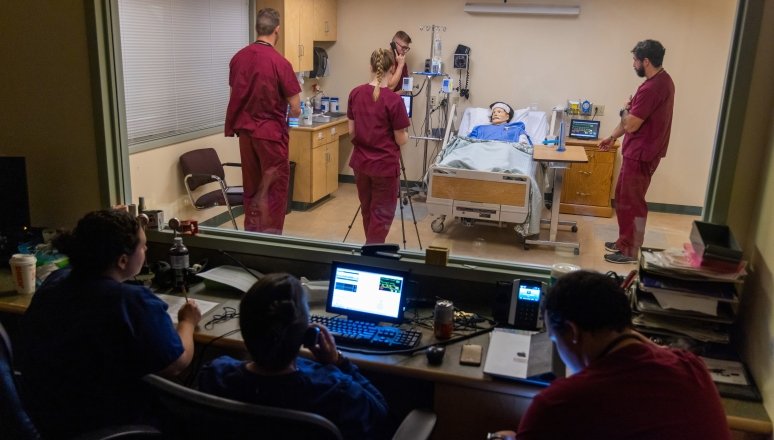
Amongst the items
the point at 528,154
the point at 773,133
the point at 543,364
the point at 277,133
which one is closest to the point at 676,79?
the point at 528,154

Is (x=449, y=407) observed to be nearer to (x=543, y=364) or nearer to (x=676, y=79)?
(x=543, y=364)

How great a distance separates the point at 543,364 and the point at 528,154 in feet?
11.1

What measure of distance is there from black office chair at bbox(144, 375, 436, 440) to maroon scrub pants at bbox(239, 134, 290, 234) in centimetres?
270

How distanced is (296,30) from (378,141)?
211 cm

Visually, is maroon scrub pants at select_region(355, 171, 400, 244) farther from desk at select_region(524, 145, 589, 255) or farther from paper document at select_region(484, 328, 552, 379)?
paper document at select_region(484, 328, 552, 379)

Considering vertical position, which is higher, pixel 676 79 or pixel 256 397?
pixel 676 79

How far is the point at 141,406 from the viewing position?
1.82 metres

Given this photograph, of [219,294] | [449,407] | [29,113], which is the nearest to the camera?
[449,407]

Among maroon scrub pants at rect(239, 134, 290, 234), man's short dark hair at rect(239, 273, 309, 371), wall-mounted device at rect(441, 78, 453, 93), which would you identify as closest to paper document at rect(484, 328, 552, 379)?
man's short dark hair at rect(239, 273, 309, 371)

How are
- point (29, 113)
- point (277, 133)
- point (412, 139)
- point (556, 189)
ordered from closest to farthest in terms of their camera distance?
point (29, 113) → point (277, 133) → point (556, 189) → point (412, 139)

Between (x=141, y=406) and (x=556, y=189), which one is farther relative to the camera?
(x=556, y=189)

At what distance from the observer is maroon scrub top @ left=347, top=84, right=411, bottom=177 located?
389 cm

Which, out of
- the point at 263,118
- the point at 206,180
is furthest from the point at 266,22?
the point at 206,180

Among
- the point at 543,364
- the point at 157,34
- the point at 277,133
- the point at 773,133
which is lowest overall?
the point at 543,364
